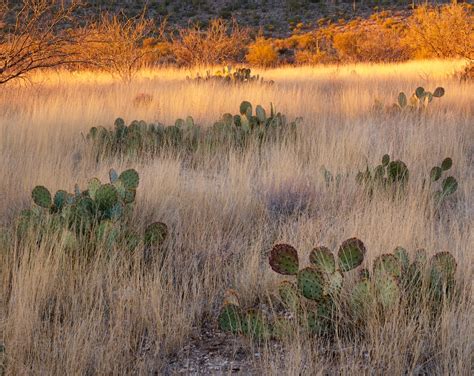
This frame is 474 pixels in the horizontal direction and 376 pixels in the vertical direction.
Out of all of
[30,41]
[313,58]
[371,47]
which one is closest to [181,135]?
[30,41]

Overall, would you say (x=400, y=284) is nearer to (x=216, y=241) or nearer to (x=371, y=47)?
(x=216, y=241)

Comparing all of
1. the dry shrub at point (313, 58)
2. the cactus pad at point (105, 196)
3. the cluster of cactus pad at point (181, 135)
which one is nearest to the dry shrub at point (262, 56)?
the dry shrub at point (313, 58)

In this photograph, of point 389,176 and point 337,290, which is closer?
point 337,290

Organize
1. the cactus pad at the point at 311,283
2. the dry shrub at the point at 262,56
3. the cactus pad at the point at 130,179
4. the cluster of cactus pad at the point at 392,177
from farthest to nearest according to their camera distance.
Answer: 1. the dry shrub at the point at 262,56
2. the cluster of cactus pad at the point at 392,177
3. the cactus pad at the point at 130,179
4. the cactus pad at the point at 311,283

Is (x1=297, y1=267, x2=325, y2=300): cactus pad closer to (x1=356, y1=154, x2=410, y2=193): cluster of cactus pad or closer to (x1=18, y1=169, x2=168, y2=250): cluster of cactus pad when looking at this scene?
(x1=18, y1=169, x2=168, y2=250): cluster of cactus pad

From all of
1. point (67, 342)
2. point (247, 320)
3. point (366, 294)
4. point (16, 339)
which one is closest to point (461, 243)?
point (366, 294)

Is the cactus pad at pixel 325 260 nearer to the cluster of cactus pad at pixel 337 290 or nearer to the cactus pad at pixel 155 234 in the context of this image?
the cluster of cactus pad at pixel 337 290

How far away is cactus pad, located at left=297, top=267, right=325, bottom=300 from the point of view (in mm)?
2223

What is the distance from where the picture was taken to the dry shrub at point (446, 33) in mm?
13164

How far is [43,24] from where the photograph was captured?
7895 millimetres

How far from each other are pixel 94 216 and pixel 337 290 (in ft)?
4.89

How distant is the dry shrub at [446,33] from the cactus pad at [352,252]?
11662mm

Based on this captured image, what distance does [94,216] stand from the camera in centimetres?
297

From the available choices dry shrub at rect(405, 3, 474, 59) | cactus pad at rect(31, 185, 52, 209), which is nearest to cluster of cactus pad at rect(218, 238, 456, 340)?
cactus pad at rect(31, 185, 52, 209)
